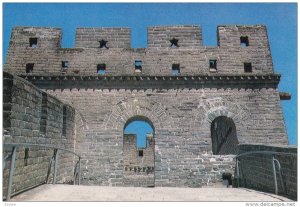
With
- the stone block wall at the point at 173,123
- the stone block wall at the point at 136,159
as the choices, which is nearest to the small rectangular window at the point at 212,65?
the stone block wall at the point at 173,123

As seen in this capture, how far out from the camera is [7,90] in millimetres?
5855

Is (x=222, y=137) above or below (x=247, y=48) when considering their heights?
below

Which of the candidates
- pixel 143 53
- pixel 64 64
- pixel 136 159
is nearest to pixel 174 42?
pixel 143 53

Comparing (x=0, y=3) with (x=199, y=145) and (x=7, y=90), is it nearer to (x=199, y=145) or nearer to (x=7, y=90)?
(x=7, y=90)

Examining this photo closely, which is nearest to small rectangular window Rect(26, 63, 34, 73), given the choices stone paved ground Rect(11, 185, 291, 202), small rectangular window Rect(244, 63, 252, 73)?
stone paved ground Rect(11, 185, 291, 202)

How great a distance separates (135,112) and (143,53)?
2642 millimetres

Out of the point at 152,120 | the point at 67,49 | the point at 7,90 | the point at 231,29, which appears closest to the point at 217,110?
the point at 152,120

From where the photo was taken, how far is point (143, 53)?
12.0 metres

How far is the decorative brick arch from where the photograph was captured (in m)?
11.0

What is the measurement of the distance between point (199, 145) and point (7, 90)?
7005 millimetres

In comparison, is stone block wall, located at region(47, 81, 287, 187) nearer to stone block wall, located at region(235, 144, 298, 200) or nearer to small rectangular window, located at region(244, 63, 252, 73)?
small rectangular window, located at region(244, 63, 252, 73)

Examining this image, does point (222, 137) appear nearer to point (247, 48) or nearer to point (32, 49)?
point (247, 48)

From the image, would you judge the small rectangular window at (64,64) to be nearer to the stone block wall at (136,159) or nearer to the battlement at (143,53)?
the battlement at (143,53)

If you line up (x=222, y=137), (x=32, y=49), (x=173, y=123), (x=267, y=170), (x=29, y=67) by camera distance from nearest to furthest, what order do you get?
(x=267, y=170) < (x=173, y=123) < (x=29, y=67) < (x=32, y=49) < (x=222, y=137)
